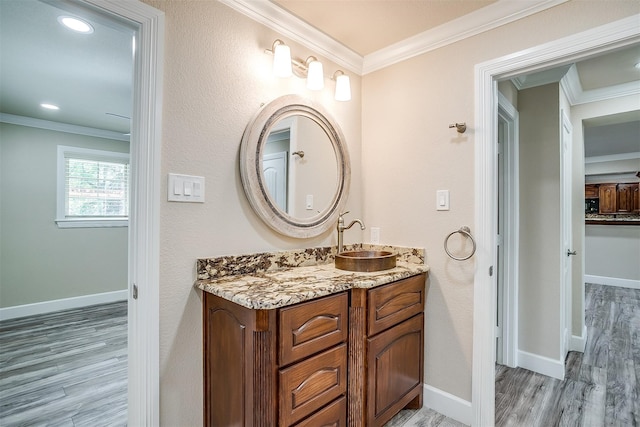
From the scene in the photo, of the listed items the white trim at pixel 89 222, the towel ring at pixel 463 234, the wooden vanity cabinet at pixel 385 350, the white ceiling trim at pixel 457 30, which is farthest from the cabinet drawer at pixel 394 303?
the white trim at pixel 89 222

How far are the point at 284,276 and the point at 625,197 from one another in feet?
27.5

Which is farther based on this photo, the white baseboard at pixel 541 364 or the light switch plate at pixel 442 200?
the white baseboard at pixel 541 364

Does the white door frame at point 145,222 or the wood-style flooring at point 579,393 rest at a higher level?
the white door frame at point 145,222

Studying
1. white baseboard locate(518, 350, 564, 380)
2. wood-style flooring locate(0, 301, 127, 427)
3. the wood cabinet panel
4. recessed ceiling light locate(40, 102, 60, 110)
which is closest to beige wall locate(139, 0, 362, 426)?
wood-style flooring locate(0, 301, 127, 427)

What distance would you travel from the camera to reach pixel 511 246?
256cm

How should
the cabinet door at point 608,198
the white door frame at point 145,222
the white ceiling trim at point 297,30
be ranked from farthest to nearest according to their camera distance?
1. the cabinet door at point 608,198
2. the white ceiling trim at point 297,30
3. the white door frame at point 145,222

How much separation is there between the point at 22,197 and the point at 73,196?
0.48 m

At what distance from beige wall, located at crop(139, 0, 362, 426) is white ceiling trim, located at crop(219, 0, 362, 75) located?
1.8 inches

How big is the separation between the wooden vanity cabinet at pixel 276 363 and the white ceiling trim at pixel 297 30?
1.48 meters

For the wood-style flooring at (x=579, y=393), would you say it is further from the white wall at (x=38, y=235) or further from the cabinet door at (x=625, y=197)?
the cabinet door at (x=625, y=197)

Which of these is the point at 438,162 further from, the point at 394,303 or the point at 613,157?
the point at 613,157

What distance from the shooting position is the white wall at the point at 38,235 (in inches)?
142

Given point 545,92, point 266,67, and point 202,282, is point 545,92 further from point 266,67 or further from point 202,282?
point 202,282

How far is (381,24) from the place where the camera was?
1911 millimetres
